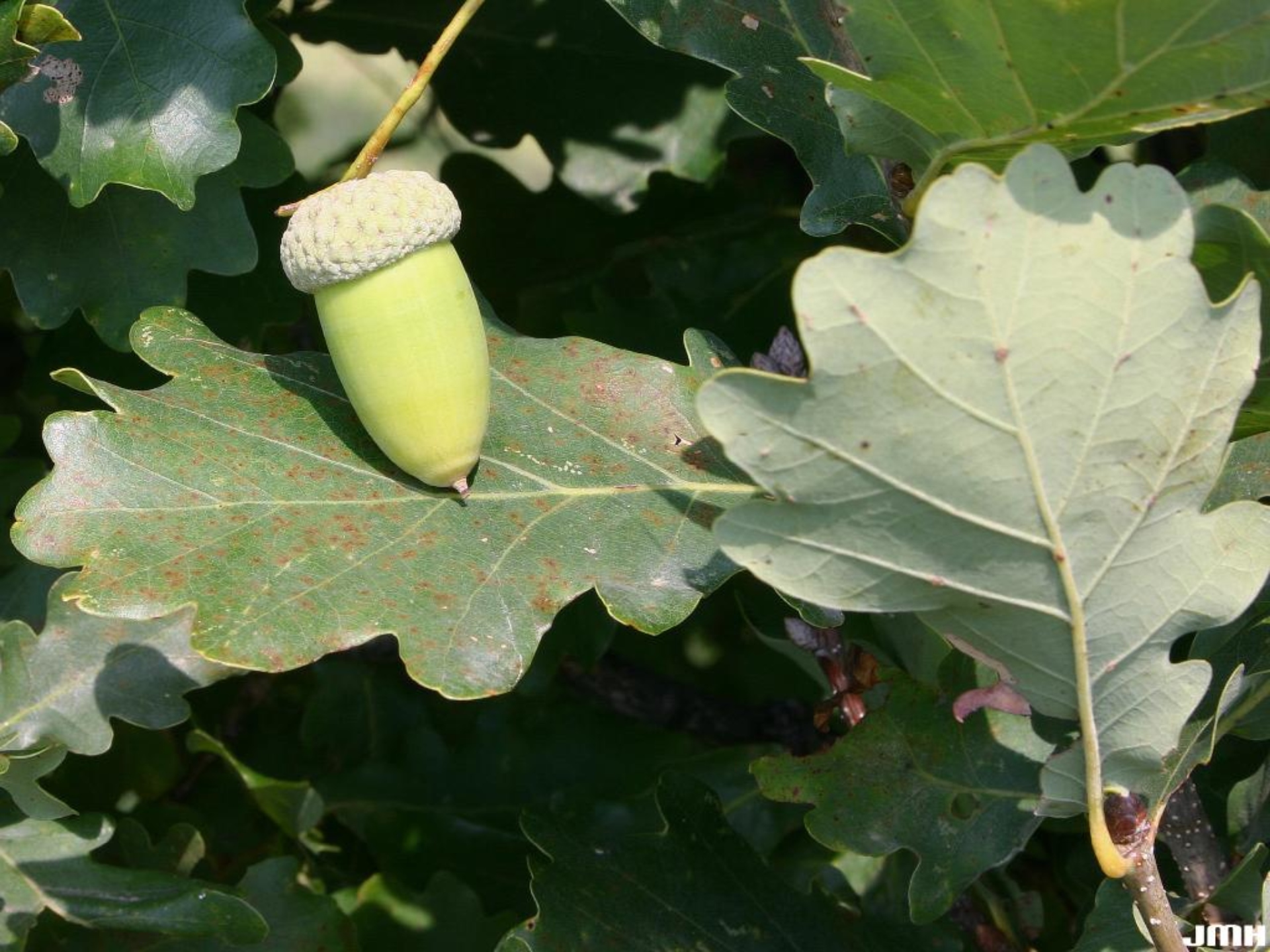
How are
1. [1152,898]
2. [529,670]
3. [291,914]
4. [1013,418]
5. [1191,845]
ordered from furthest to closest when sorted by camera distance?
[529,670] < [291,914] < [1191,845] < [1152,898] < [1013,418]

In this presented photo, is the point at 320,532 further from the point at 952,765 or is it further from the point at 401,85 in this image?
the point at 401,85

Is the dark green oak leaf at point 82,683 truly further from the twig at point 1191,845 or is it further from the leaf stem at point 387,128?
the twig at point 1191,845

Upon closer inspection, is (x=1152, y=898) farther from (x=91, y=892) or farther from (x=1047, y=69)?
(x=91, y=892)


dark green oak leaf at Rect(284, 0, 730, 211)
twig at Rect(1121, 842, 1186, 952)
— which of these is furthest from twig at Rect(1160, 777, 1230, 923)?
dark green oak leaf at Rect(284, 0, 730, 211)

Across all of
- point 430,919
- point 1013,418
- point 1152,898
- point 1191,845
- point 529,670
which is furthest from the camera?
point 529,670

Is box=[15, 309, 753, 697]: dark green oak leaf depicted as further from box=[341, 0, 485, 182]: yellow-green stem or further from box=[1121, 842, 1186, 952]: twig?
box=[1121, 842, 1186, 952]: twig

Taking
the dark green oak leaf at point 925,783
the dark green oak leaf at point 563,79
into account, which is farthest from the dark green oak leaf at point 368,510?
the dark green oak leaf at point 563,79

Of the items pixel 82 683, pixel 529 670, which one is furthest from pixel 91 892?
pixel 529 670
